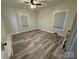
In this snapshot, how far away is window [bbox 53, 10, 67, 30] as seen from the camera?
4508 millimetres

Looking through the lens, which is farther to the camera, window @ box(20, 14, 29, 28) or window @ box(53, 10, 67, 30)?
window @ box(20, 14, 29, 28)

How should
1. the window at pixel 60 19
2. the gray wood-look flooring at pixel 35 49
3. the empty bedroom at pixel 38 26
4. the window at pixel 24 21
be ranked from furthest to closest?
the window at pixel 24 21 < the window at pixel 60 19 < the empty bedroom at pixel 38 26 < the gray wood-look flooring at pixel 35 49

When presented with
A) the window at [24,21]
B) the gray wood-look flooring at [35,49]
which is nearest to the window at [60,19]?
the gray wood-look flooring at [35,49]

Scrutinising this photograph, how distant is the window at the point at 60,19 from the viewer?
451 centimetres

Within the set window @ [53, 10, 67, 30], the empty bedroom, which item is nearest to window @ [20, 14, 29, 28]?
the empty bedroom

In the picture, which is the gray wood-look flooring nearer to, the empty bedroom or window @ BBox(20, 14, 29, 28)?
the empty bedroom

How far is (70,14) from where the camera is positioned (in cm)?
402

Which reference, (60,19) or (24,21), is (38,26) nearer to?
(24,21)

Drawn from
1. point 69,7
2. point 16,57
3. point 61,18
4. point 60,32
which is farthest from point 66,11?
point 16,57

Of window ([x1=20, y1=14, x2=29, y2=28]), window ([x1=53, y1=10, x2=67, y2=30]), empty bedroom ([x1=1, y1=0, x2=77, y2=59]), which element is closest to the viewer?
empty bedroom ([x1=1, y1=0, x2=77, y2=59])

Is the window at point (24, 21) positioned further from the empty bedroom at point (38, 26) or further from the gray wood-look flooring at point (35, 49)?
the gray wood-look flooring at point (35, 49)

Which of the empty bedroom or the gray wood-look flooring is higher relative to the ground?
the empty bedroom

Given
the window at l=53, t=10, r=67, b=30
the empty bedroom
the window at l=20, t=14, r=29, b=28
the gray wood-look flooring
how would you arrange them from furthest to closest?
the window at l=20, t=14, r=29, b=28 → the window at l=53, t=10, r=67, b=30 → the empty bedroom → the gray wood-look flooring

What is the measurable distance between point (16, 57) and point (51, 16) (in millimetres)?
4543
